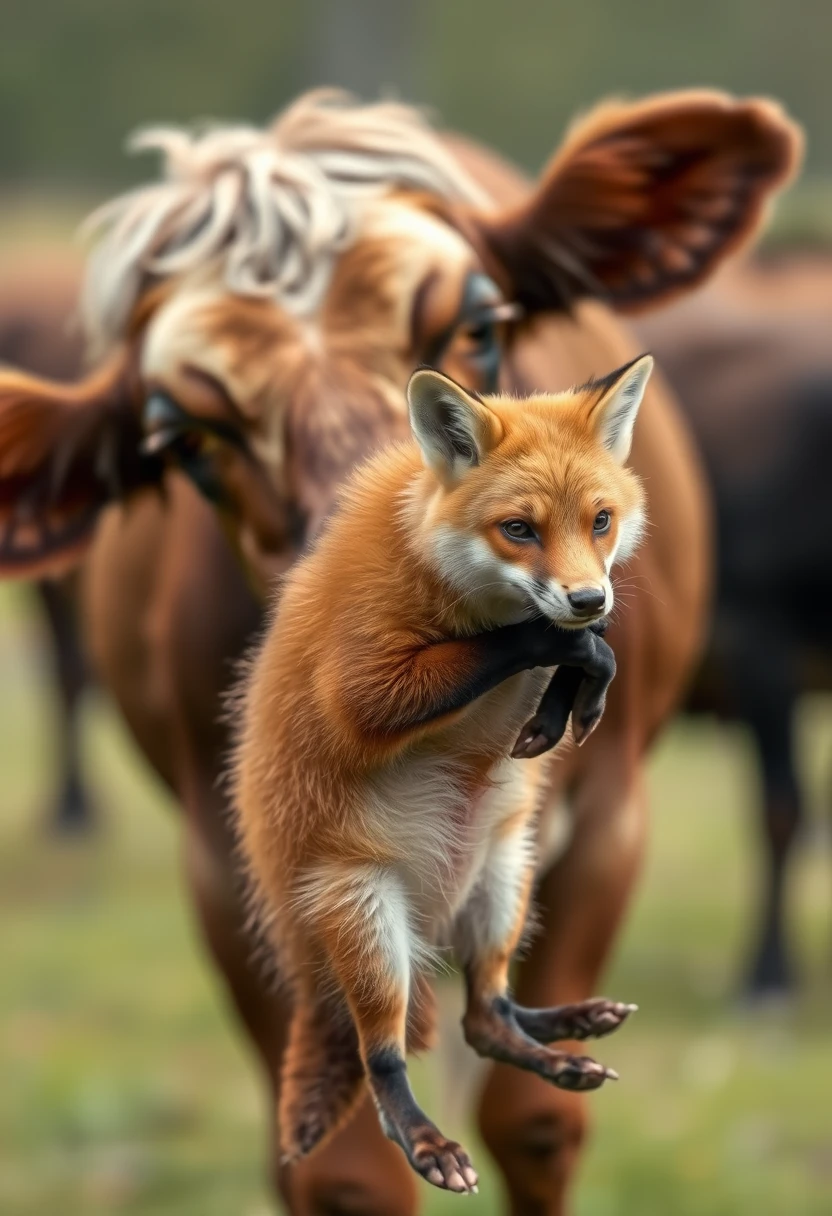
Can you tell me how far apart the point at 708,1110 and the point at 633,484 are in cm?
412

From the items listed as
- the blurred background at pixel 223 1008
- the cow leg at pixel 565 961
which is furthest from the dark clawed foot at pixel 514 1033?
the blurred background at pixel 223 1008

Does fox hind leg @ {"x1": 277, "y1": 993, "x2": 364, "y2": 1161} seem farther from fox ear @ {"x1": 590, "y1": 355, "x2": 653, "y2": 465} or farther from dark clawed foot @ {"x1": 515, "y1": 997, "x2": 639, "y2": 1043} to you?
fox ear @ {"x1": 590, "y1": 355, "x2": 653, "y2": 465}

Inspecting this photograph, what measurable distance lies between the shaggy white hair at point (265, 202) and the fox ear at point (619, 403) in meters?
1.17

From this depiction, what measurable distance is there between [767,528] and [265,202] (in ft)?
12.8

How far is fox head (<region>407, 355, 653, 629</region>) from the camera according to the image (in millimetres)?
1430

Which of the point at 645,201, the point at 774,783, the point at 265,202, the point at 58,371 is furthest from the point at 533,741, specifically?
the point at 58,371

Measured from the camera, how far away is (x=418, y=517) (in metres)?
1.60

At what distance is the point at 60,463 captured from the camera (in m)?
3.04

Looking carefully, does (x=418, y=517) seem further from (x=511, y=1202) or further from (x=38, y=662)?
(x=38, y=662)

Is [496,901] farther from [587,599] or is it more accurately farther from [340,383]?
[340,383]

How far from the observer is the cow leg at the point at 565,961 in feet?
10.9

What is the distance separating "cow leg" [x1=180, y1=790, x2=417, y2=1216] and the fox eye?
1.79 meters

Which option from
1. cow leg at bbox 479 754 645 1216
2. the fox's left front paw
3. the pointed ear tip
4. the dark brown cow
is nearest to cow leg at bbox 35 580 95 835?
the dark brown cow

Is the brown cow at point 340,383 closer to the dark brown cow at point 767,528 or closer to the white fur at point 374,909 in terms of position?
the white fur at point 374,909
